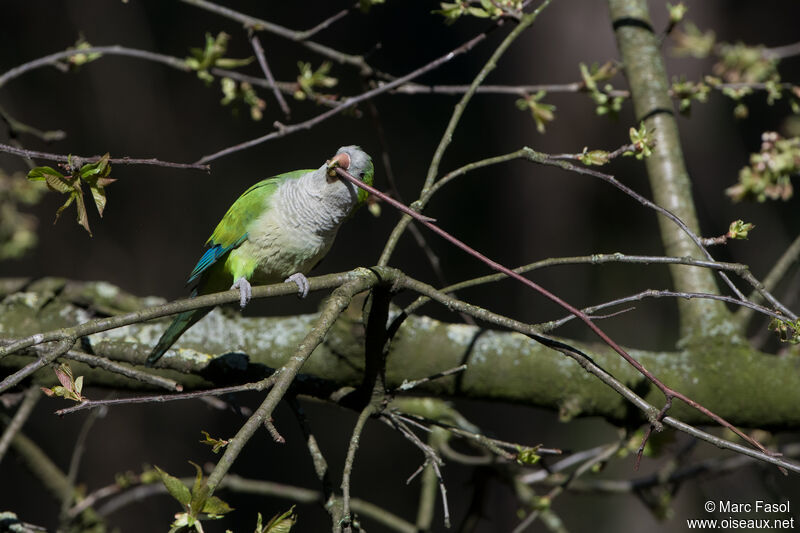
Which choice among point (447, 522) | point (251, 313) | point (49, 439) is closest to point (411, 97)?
point (251, 313)

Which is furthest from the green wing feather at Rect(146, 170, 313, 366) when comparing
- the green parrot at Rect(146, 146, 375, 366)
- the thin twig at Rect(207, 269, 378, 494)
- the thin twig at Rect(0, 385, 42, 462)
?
the thin twig at Rect(207, 269, 378, 494)

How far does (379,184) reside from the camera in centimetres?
475

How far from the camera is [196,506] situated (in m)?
1.09

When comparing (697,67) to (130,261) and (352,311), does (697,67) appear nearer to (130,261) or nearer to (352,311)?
(352,311)

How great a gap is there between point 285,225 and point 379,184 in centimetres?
242

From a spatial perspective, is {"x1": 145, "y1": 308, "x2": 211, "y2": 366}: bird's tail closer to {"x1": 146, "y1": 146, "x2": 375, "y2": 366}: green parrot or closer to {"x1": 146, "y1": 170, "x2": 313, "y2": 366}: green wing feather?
{"x1": 146, "y1": 146, "x2": 375, "y2": 366}: green parrot

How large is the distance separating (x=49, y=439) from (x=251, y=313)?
5.76 feet

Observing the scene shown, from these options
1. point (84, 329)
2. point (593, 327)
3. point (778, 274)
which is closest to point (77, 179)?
point (84, 329)

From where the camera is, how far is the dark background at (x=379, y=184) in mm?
5281

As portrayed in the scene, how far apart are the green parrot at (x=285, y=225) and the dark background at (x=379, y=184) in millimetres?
2739

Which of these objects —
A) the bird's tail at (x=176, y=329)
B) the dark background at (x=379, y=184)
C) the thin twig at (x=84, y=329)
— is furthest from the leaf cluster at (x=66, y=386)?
the dark background at (x=379, y=184)

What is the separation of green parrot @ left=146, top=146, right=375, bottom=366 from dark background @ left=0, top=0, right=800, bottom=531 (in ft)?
8.99

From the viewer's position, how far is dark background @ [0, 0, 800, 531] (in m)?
5.28

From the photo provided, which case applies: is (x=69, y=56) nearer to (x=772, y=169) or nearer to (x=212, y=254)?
(x=212, y=254)
